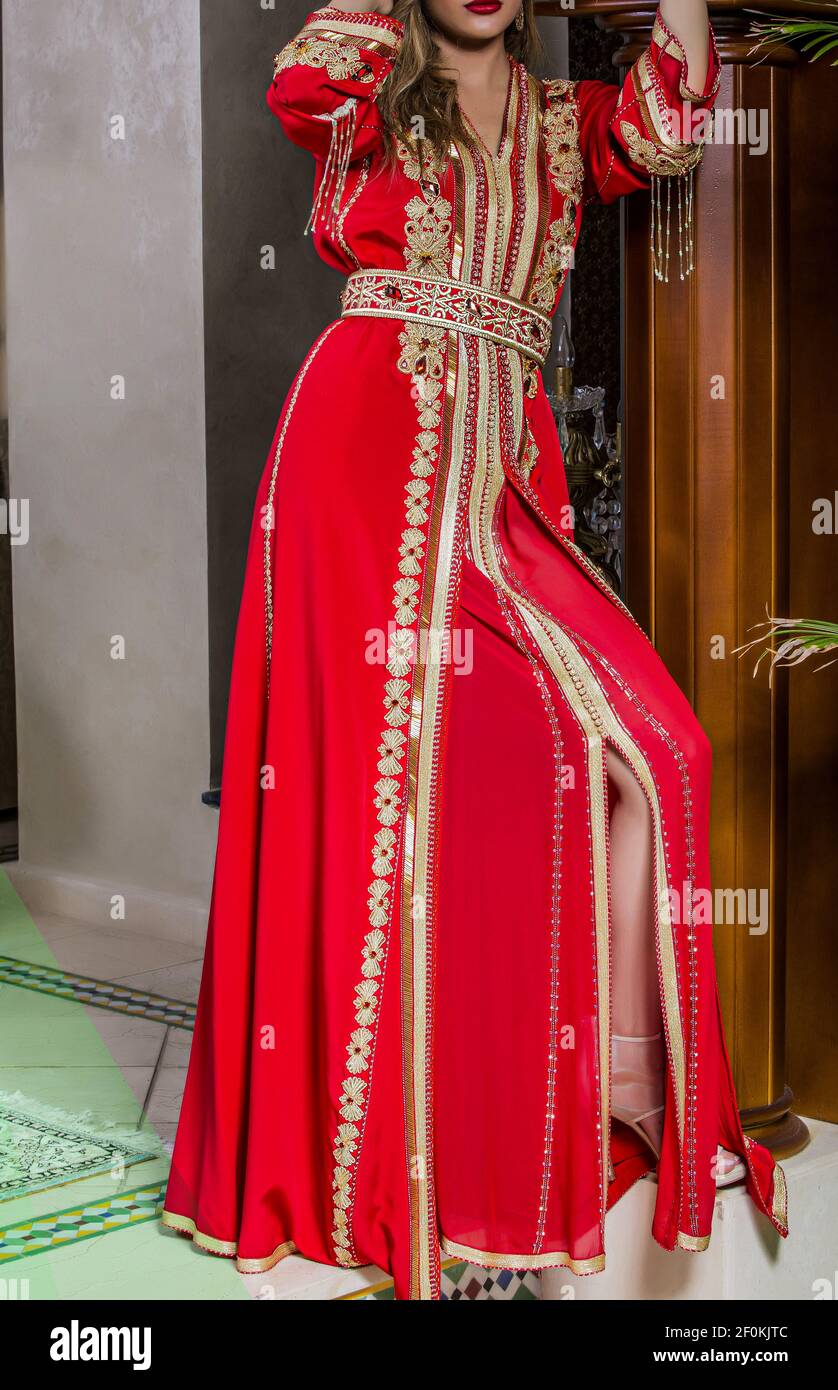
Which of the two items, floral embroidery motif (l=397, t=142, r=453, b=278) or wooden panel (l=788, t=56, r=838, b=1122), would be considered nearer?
floral embroidery motif (l=397, t=142, r=453, b=278)

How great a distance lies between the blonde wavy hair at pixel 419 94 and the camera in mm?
2113

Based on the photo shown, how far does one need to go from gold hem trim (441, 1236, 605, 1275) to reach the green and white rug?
0.76m

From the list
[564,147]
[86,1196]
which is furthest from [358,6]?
[86,1196]

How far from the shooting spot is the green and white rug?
2477 millimetres

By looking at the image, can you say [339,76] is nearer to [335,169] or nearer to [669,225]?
[335,169]

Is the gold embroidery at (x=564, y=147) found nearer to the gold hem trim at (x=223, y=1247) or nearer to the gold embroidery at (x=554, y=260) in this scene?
the gold embroidery at (x=554, y=260)

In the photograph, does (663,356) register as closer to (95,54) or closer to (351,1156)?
(351,1156)

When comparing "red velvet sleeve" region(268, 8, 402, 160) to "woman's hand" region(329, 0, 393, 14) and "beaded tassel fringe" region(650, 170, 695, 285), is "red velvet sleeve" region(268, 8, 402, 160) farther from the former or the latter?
"beaded tassel fringe" region(650, 170, 695, 285)

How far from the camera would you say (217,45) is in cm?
405

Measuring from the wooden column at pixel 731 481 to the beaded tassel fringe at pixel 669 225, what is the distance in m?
0.01

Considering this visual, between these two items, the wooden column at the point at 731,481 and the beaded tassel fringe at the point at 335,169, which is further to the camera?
the wooden column at the point at 731,481

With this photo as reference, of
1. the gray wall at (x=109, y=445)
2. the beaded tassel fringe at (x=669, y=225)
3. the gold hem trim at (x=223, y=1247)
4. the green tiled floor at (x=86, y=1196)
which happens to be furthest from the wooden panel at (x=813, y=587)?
the gray wall at (x=109, y=445)

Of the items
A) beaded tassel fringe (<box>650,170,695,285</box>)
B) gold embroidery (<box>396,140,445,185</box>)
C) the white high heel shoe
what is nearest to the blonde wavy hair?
gold embroidery (<box>396,140,445,185</box>)

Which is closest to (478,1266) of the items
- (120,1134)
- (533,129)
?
(120,1134)
